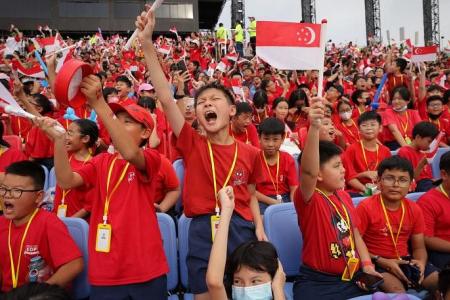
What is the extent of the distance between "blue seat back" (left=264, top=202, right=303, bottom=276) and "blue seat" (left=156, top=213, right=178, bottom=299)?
0.67 m

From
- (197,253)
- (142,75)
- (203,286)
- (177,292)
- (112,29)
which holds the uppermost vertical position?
(112,29)

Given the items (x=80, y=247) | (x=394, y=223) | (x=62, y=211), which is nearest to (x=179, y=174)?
(x=62, y=211)

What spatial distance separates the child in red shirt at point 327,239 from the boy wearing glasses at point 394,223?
261 mm

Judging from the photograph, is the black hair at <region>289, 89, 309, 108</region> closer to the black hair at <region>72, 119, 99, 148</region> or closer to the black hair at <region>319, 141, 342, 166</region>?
the black hair at <region>72, 119, 99, 148</region>

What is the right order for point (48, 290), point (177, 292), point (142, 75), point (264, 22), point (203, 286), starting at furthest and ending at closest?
point (142, 75)
point (177, 292)
point (264, 22)
point (203, 286)
point (48, 290)

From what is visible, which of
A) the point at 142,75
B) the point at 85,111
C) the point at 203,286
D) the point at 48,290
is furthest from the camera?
the point at 142,75

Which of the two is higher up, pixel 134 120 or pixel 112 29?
pixel 112 29

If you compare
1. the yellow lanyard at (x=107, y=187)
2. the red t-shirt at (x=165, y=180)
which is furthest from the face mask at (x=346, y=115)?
the yellow lanyard at (x=107, y=187)

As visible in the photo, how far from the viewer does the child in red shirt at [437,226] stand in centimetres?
318

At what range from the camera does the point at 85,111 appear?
602 cm

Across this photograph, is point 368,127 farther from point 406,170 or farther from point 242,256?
point 242,256

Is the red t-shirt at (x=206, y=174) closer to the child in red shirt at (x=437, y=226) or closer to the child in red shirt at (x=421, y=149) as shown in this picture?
the child in red shirt at (x=437, y=226)

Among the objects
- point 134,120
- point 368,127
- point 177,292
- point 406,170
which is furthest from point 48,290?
point 368,127

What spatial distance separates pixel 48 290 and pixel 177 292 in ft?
4.86
